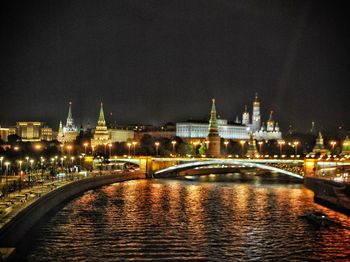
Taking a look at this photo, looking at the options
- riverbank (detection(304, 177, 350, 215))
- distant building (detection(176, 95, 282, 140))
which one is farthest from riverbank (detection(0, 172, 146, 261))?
distant building (detection(176, 95, 282, 140))

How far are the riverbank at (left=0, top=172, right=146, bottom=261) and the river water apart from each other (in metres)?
0.52

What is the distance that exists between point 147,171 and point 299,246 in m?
39.0

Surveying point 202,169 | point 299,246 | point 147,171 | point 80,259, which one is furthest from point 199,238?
point 202,169

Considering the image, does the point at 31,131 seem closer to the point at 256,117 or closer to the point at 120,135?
the point at 120,135

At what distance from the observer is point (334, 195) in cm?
3322

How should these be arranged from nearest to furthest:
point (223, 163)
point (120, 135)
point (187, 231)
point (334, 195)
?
point (187, 231)
point (334, 195)
point (223, 163)
point (120, 135)

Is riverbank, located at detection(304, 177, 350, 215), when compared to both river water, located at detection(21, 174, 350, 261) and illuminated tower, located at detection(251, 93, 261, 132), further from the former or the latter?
illuminated tower, located at detection(251, 93, 261, 132)

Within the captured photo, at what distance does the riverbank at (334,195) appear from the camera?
30.7 m

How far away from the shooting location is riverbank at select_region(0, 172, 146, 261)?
65.4ft

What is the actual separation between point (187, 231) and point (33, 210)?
20.7ft

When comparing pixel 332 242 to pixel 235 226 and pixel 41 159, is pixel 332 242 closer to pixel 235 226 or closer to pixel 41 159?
pixel 235 226

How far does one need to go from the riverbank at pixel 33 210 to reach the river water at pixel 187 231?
0.52 meters

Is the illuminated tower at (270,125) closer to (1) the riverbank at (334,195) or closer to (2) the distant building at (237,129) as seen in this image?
(2) the distant building at (237,129)

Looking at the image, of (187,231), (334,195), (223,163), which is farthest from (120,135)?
(187,231)
